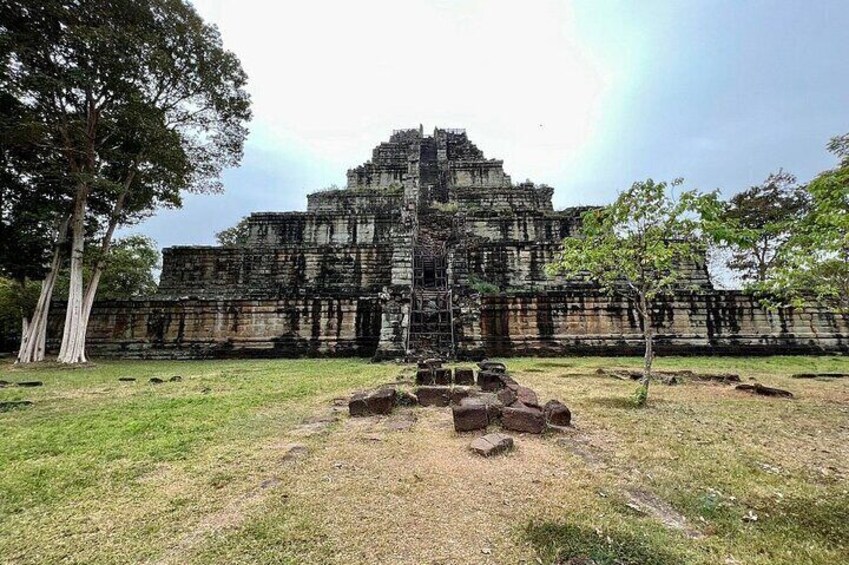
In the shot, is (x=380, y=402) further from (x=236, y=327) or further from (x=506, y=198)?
(x=506, y=198)

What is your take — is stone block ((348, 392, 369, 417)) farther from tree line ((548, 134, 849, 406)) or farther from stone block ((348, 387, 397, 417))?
tree line ((548, 134, 849, 406))

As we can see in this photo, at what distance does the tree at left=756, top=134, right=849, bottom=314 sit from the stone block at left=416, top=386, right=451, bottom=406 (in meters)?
4.65

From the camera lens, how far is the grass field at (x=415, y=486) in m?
2.10

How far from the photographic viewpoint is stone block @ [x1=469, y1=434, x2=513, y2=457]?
11.2 feet

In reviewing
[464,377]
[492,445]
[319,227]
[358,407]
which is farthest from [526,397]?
[319,227]

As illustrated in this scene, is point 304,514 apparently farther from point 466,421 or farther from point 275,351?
point 275,351

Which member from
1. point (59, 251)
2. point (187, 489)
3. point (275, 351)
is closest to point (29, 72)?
point (59, 251)

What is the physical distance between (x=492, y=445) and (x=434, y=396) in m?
2.09

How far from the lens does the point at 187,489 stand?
9.25 feet

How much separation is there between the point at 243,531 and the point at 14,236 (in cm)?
1642

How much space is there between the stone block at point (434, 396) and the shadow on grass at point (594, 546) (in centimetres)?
320

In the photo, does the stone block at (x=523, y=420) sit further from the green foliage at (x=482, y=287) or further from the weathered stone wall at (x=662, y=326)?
the green foliage at (x=482, y=287)

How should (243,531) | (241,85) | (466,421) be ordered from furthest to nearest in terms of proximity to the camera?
(241,85) < (466,421) < (243,531)

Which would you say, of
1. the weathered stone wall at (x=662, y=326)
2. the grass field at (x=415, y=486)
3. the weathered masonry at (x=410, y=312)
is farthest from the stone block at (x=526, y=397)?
the weathered stone wall at (x=662, y=326)
